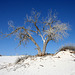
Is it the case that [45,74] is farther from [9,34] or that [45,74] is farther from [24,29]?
[9,34]

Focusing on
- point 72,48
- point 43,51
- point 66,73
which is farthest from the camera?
point 43,51

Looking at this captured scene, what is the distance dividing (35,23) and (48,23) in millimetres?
1479

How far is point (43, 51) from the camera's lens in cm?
1049

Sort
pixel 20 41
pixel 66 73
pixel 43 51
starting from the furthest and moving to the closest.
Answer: pixel 20 41, pixel 43 51, pixel 66 73

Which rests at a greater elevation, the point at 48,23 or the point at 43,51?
the point at 48,23

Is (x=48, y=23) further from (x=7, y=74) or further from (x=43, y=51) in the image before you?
(x=7, y=74)

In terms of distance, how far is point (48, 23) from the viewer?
470 inches

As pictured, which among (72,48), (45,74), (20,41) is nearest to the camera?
(45,74)

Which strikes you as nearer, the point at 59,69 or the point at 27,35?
the point at 59,69

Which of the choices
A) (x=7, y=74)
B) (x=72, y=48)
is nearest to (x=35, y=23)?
(x=72, y=48)

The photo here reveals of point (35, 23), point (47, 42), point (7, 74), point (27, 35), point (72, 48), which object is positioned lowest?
point (7, 74)

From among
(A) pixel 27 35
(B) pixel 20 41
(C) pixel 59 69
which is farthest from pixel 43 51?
(C) pixel 59 69

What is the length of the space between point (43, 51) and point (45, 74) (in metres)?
5.52

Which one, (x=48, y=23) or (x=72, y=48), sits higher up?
(x=48, y=23)
